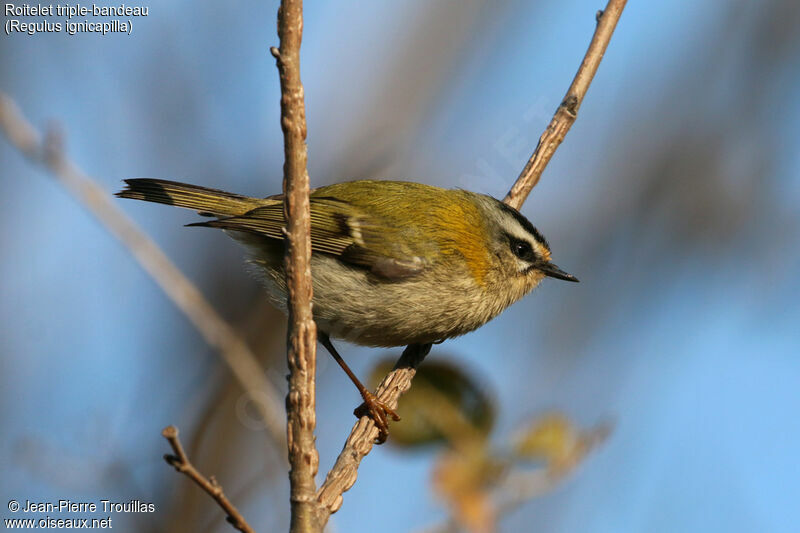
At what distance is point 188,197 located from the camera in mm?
3096

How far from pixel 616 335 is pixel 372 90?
2.40 meters

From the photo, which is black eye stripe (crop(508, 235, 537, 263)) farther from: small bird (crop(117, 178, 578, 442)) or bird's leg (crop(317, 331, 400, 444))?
bird's leg (crop(317, 331, 400, 444))

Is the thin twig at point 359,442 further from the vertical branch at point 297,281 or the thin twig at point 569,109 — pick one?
the thin twig at point 569,109

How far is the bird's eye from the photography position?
3236 mm

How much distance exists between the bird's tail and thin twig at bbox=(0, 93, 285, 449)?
540 millimetres

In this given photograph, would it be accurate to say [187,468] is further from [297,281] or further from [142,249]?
[142,249]

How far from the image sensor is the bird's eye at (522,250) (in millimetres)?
3236

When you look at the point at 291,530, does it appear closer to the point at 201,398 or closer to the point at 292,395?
the point at 292,395

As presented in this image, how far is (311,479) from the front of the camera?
1670 mm

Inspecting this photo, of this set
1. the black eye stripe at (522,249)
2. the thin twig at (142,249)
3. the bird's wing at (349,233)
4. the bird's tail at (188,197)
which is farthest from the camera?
the black eye stripe at (522,249)

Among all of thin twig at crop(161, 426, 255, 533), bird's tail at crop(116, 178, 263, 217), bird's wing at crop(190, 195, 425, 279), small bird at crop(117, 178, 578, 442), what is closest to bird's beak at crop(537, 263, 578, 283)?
small bird at crop(117, 178, 578, 442)

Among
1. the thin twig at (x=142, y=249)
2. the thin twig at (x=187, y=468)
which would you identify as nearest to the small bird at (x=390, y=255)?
the thin twig at (x=142, y=249)

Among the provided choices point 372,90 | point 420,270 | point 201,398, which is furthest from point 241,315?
point 420,270

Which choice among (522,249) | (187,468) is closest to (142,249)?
(187,468)
